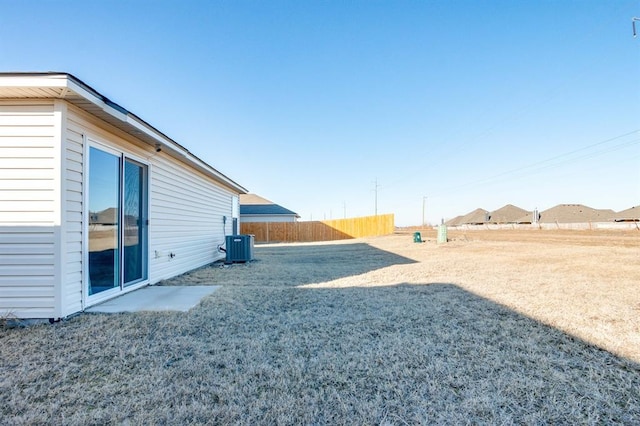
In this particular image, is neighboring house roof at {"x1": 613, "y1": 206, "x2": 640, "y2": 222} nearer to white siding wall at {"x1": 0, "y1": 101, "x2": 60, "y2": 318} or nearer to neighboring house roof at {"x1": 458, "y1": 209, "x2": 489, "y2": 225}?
neighboring house roof at {"x1": 458, "y1": 209, "x2": 489, "y2": 225}

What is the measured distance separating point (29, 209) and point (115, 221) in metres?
1.18

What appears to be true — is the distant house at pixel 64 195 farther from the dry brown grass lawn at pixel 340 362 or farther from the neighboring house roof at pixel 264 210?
the neighboring house roof at pixel 264 210

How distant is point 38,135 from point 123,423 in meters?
3.70

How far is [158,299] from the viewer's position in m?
4.67

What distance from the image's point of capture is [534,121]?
74.7ft

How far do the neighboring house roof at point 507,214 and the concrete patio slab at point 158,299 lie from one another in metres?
66.1

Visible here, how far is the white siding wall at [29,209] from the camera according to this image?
3.59 m

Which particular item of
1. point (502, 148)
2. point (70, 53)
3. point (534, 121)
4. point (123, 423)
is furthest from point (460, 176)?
point (123, 423)

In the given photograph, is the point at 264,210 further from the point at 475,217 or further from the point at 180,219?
the point at 475,217

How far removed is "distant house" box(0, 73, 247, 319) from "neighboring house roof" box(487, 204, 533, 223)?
67.1 metres

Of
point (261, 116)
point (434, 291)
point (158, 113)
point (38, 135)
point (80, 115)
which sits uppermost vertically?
point (261, 116)

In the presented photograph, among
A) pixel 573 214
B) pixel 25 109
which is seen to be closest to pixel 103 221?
pixel 25 109

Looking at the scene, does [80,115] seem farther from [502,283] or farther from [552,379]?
[502,283]

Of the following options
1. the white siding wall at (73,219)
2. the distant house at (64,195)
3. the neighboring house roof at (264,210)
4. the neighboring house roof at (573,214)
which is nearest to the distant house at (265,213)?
the neighboring house roof at (264,210)
